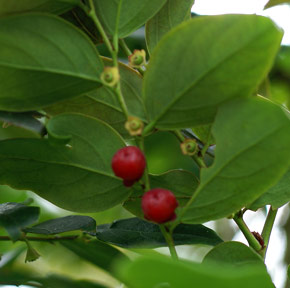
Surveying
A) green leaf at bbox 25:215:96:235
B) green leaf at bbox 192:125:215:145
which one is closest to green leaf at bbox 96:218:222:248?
green leaf at bbox 25:215:96:235

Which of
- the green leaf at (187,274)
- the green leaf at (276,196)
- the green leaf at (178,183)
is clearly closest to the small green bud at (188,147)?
the green leaf at (178,183)

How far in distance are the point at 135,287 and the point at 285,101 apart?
1587 mm

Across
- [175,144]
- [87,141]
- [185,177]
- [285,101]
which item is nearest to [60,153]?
[87,141]

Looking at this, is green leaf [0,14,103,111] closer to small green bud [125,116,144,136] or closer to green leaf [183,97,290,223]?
small green bud [125,116,144,136]

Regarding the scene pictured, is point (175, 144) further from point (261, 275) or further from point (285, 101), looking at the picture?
point (261, 275)

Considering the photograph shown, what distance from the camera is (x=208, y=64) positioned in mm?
673

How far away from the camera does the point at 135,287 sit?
1.64 feet

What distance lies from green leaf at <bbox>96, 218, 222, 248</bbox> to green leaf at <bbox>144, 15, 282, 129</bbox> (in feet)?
0.73

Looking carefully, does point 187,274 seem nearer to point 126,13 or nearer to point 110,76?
point 110,76

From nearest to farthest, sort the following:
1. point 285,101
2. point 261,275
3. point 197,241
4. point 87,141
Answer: point 261,275
point 87,141
point 197,241
point 285,101

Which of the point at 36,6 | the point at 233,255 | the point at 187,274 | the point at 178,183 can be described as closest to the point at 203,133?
the point at 178,183

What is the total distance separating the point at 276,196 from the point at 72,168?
304 millimetres

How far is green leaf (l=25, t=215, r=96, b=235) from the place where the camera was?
35.8 inches

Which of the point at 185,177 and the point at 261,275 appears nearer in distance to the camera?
the point at 261,275
